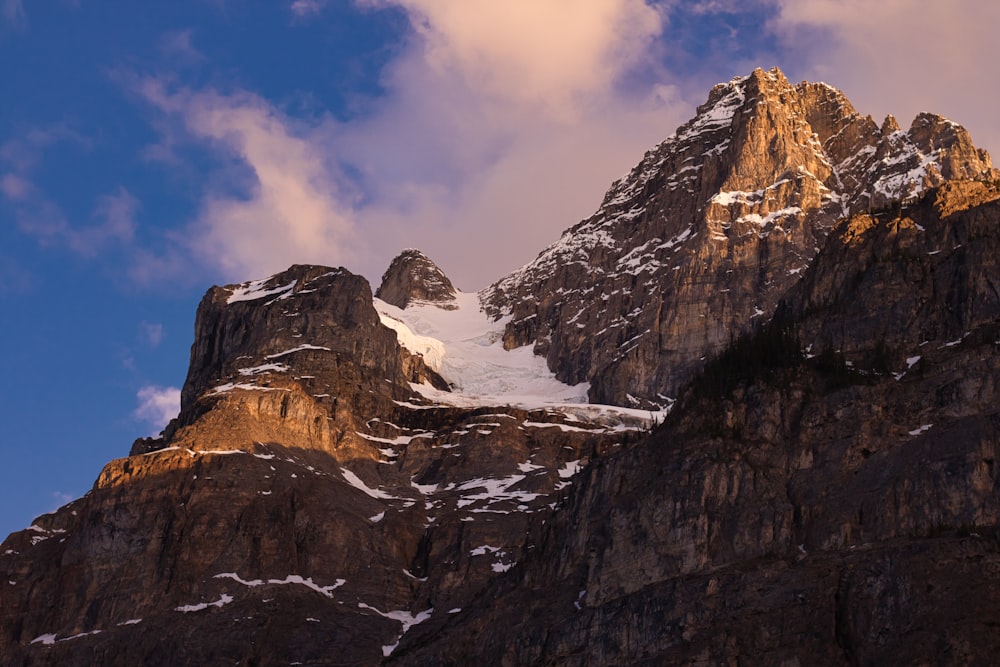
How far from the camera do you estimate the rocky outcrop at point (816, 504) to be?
126125 mm

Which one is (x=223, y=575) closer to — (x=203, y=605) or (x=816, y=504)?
(x=203, y=605)

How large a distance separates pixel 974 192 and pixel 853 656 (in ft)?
263

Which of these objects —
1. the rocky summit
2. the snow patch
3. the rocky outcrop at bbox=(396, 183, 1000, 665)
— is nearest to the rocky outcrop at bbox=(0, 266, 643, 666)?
the snow patch

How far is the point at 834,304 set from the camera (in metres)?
175

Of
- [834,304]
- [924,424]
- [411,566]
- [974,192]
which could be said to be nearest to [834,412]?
[924,424]

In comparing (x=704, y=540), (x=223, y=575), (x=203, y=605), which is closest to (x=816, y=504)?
(x=704, y=540)

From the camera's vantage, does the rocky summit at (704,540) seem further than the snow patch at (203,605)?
No

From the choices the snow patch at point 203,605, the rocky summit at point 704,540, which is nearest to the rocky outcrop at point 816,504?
the rocky summit at point 704,540

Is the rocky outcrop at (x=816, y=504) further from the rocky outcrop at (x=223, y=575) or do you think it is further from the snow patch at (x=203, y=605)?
the snow patch at (x=203, y=605)

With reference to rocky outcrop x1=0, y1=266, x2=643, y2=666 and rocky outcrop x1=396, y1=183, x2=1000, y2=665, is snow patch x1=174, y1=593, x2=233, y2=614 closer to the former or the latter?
rocky outcrop x1=0, y1=266, x2=643, y2=666

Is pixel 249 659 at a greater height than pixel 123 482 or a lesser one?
lesser

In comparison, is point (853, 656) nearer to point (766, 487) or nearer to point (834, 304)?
point (766, 487)

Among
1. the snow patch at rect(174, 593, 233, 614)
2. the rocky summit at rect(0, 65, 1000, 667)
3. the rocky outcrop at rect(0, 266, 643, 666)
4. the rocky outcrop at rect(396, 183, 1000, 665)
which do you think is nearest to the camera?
the rocky outcrop at rect(396, 183, 1000, 665)

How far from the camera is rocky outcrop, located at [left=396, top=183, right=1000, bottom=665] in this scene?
12612cm
